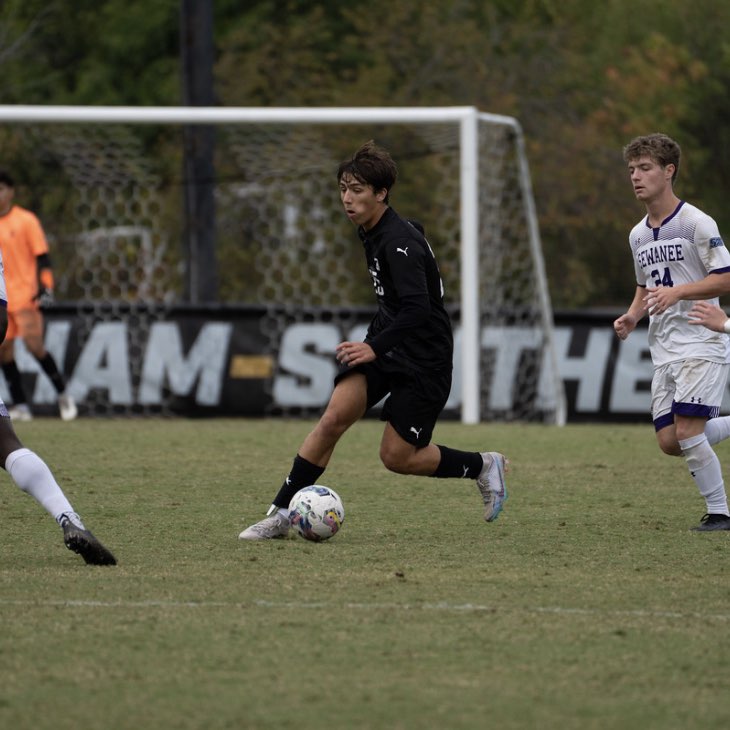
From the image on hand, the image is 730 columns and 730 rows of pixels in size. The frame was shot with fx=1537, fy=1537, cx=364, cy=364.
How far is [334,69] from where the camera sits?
29578 mm

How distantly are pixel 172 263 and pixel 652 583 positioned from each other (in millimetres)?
15442

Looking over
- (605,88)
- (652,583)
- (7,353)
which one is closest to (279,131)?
(7,353)

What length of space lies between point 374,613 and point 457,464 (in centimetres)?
202

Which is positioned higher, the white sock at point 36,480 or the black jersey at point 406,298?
the black jersey at point 406,298

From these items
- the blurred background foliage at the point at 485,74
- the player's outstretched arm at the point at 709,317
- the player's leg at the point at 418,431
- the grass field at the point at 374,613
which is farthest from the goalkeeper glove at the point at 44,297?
the blurred background foliage at the point at 485,74

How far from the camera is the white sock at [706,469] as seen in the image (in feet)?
24.2

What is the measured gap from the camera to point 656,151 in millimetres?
7254

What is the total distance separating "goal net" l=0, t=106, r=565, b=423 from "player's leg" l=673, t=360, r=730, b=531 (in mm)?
6303

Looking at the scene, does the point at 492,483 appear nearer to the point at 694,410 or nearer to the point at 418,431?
the point at 418,431

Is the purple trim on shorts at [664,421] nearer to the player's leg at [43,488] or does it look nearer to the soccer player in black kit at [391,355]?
the soccer player in black kit at [391,355]

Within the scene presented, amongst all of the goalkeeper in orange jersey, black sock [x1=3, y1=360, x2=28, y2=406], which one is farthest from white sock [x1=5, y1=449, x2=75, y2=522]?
black sock [x1=3, y1=360, x2=28, y2=406]

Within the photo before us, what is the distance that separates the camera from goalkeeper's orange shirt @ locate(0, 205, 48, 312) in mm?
13570

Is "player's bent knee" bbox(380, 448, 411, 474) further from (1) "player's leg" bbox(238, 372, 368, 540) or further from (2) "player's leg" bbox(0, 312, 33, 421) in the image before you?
(2) "player's leg" bbox(0, 312, 33, 421)

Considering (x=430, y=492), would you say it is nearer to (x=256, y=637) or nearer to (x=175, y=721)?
(x=256, y=637)
